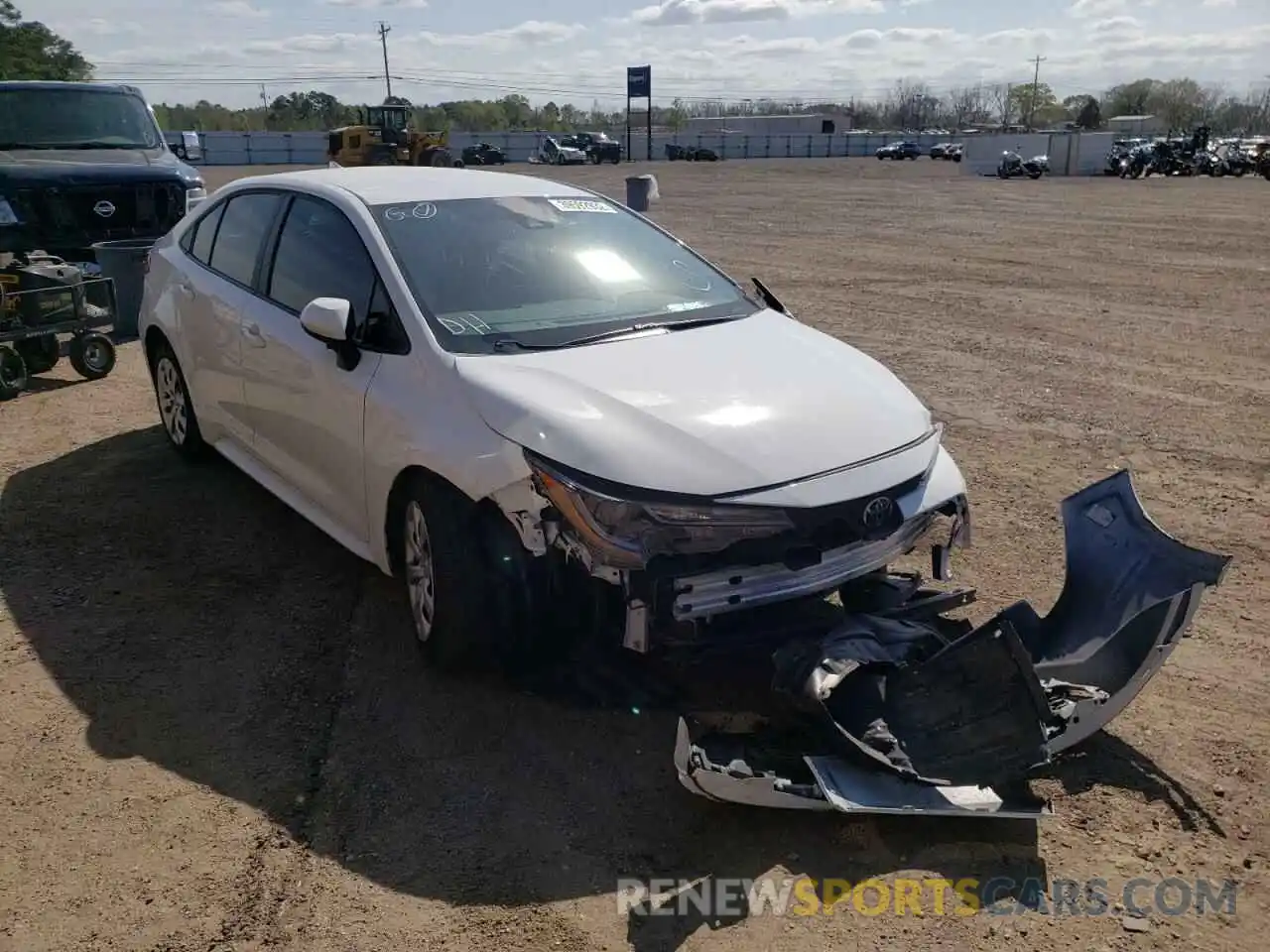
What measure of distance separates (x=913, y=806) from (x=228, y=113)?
134 m

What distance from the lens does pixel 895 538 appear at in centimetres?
362

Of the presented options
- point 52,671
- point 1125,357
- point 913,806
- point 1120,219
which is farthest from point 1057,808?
point 1120,219

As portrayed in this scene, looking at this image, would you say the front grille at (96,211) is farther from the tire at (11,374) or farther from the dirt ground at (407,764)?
the dirt ground at (407,764)

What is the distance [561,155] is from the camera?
62875mm

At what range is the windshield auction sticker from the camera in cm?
495

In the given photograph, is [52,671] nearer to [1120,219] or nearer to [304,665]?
[304,665]

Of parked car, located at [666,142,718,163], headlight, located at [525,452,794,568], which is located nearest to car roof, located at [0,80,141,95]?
headlight, located at [525,452,794,568]

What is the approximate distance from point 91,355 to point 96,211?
3.13 metres

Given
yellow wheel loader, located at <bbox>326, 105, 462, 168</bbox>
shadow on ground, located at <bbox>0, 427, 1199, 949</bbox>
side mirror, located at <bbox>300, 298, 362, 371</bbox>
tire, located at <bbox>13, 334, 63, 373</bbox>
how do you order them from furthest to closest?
yellow wheel loader, located at <bbox>326, 105, 462, 168</bbox> < tire, located at <bbox>13, 334, 63, 373</bbox> < side mirror, located at <bbox>300, 298, 362, 371</bbox> < shadow on ground, located at <bbox>0, 427, 1199, 949</bbox>

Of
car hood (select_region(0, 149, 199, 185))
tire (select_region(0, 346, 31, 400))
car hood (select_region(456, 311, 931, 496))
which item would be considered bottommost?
tire (select_region(0, 346, 31, 400))

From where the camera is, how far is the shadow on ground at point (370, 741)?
2.98m

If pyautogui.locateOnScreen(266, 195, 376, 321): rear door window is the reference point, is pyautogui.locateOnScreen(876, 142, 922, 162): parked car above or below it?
below

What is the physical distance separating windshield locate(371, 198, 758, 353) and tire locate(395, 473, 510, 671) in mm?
595

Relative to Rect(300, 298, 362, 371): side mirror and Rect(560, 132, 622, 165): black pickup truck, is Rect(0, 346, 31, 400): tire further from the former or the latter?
Rect(560, 132, 622, 165): black pickup truck
